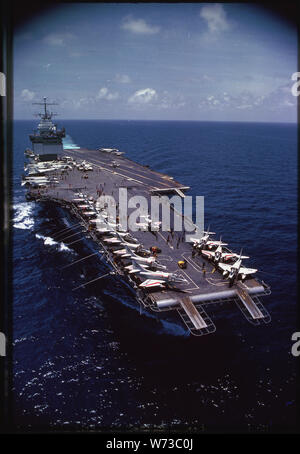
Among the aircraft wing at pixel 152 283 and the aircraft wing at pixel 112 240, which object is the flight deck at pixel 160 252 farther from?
the aircraft wing at pixel 152 283

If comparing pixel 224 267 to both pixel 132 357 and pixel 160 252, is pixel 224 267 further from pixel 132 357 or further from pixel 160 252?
pixel 132 357

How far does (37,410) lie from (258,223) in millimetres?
60203

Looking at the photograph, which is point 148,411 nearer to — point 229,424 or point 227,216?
point 229,424

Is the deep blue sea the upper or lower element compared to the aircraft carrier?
lower

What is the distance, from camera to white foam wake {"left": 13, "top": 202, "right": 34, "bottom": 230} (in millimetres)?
76875

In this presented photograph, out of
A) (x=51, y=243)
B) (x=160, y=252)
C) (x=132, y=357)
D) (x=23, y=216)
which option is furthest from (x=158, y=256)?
(x=23, y=216)

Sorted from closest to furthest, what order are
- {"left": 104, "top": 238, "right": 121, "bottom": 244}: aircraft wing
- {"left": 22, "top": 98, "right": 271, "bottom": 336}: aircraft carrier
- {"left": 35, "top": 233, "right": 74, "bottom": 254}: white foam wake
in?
{"left": 22, "top": 98, "right": 271, "bottom": 336}: aircraft carrier → {"left": 104, "top": 238, "right": 121, "bottom": 244}: aircraft wing → {"left": 35, "top": 233, "right": 74, "bottom": 254}: white foam wake

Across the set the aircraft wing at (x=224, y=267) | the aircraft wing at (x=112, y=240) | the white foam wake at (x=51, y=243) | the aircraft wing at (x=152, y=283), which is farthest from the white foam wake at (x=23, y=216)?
the aircraft wing at (x=224, y=267)

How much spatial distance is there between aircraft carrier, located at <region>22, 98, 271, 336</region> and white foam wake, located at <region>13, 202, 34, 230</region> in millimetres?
7137

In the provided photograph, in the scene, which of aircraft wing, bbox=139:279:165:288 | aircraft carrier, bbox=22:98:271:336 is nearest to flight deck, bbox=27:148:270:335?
aircraft carrier, bbox=22:98:271:336

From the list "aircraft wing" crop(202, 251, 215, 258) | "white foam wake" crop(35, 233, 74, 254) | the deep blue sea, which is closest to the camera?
the deep blue sea

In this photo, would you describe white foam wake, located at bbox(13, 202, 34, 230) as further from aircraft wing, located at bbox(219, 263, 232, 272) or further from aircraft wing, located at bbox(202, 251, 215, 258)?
aircraft wing, located at bbox(219, 263, 232, 272)
